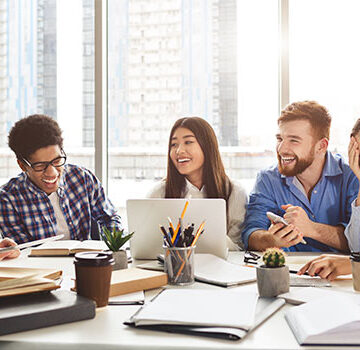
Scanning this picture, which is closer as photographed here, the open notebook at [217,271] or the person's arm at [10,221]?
the open notebook at [217,271]

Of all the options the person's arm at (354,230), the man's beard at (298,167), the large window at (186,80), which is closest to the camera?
the person's arm at (354,230)

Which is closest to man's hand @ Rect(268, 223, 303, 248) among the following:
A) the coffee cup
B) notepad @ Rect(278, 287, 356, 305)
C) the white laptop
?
the white laptop

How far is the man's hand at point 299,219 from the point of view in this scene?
182 cm

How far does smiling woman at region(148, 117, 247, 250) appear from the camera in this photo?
7.73ft

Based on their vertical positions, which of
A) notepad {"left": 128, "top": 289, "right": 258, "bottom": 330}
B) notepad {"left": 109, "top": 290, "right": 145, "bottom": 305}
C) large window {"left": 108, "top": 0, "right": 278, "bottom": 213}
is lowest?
notepad {"left": 109, "top": 290, "right": 145, "bottom": 305}

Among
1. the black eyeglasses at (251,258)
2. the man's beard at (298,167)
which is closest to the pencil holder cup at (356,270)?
the black eyeglasses at (251,258)

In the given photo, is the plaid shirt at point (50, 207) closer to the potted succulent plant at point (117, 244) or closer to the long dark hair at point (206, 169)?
the long dark hair at point (206, 169)

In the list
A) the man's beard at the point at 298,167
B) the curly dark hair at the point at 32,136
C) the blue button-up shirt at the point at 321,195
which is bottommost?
the blue button-up shirt at the point at 321,195

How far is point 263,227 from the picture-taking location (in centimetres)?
202

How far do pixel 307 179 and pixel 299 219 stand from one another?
50cm

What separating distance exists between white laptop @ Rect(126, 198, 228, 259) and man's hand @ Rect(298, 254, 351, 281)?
34 cm

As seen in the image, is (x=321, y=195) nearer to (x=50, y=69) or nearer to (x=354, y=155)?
(x=354, y=155)

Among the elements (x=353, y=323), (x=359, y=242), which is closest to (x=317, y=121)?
(x=359, y=242)

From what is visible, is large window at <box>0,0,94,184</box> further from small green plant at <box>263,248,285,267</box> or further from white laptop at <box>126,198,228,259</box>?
small green plant at <box>263,248,285,267</box>
